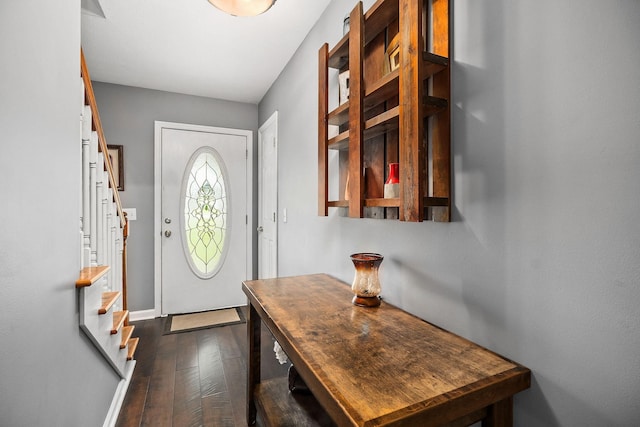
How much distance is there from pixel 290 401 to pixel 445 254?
3.45ft

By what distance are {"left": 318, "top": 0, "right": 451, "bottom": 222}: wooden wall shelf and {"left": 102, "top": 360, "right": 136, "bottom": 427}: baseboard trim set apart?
155 centimetres

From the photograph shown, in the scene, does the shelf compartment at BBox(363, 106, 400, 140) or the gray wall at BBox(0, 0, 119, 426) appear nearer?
the gray wall at BBox(0, 0, 119, 426)

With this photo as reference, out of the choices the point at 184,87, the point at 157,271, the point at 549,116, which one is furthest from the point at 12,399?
the point at 184,87

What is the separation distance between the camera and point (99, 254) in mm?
1825

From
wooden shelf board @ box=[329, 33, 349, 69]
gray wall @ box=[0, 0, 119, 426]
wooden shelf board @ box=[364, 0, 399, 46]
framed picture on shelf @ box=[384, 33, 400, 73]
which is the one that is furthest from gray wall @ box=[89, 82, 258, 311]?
framed picture on shelf @ box=[384, 33, 400, 73]

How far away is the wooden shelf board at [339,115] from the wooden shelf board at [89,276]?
131 cm

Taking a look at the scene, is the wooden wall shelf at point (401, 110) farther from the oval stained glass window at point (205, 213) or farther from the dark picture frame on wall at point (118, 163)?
the dark picture frame on wall at point (118, 163)

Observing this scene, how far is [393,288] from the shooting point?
134 centimetres

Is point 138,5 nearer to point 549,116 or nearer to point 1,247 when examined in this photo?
point 1,247

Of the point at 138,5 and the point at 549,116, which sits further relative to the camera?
the point at 138,5

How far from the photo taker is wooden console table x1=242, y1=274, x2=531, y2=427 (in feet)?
2.11

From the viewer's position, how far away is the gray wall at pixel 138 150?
10.3ft

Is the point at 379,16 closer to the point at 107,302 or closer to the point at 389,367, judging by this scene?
the point at 389,367

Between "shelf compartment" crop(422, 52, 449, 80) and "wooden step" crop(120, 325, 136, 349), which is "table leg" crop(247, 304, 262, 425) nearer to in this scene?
"wooden step" crop(120, 325, 136, 349)
